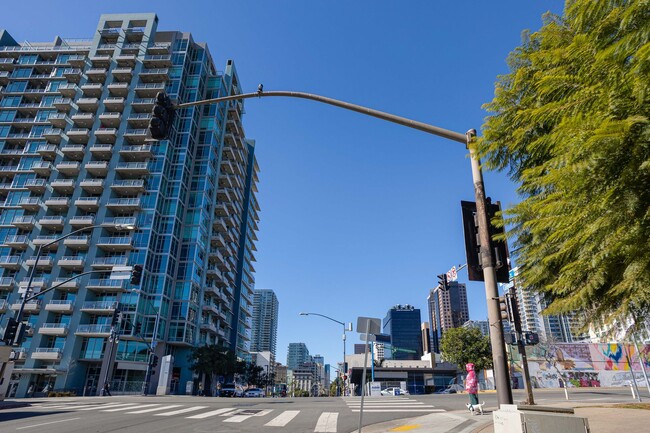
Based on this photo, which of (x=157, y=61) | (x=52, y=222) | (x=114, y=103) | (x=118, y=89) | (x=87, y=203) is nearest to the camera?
(x=52, y=222)

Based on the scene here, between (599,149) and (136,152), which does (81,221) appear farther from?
(599,149)

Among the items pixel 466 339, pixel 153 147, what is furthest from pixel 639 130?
pixel 153 147

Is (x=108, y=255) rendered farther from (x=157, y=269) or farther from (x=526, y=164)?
(x=526, y=164)

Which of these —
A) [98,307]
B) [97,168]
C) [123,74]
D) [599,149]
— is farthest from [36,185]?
[599,149]

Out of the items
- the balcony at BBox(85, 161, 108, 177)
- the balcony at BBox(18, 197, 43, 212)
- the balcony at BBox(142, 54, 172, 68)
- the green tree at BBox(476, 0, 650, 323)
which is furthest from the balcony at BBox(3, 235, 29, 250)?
the green tree at BBox(476, 0, 650, 323)

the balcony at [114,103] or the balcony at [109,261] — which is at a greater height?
the balcony at [114,103]

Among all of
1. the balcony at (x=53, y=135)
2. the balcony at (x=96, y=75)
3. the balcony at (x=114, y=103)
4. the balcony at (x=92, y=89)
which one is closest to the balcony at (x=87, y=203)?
the balcony at (x=53, y=135)

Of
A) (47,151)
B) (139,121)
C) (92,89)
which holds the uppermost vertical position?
(92,89)

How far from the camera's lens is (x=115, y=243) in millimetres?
53562

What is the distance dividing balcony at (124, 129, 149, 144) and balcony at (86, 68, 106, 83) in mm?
11864

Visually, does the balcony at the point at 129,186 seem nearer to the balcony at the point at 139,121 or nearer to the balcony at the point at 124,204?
the balcony at the point at 124,204

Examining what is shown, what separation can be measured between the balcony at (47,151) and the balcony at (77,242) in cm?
1640

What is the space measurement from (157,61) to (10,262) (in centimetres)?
3842

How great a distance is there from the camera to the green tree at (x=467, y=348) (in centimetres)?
4291
